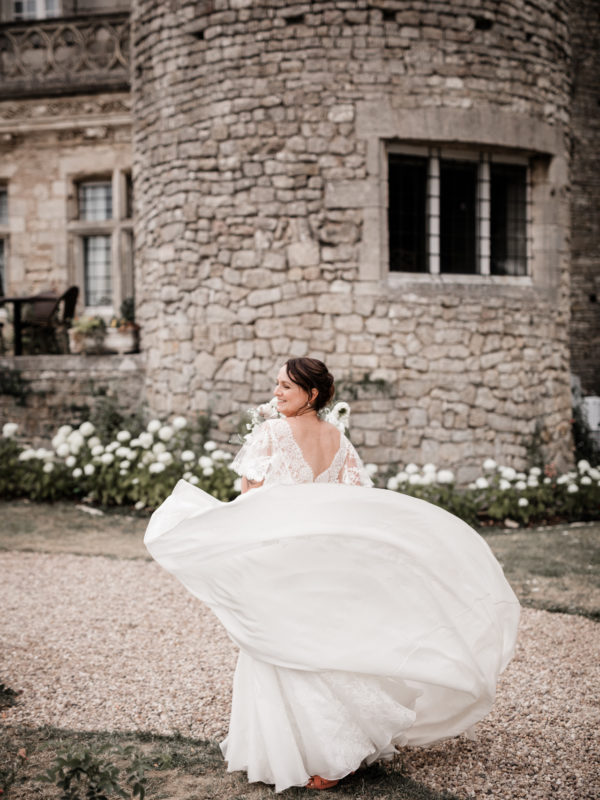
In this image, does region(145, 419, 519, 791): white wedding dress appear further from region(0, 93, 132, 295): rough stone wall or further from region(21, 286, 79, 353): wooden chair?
region(0, 93, 132, 295): rough stone wall

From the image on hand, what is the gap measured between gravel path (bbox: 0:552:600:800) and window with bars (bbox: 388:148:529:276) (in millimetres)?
4436

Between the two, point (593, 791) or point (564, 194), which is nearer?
point (593, 791)

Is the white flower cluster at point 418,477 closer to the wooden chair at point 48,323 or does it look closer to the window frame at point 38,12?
the wooden chair at point 48,323

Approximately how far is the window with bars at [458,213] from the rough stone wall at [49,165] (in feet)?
14.8

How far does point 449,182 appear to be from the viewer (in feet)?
27.1

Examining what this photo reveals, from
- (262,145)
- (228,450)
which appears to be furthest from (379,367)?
(262,145)

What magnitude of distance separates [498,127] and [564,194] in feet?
4.15

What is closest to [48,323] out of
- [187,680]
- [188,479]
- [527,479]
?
[188,479]

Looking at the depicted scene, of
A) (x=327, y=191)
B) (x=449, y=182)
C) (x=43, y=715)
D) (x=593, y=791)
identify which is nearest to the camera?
(x=593, y=791)

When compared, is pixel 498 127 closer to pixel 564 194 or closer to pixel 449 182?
pixel 449 182

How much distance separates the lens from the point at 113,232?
36.6 feet

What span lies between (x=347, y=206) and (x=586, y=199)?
6763mm

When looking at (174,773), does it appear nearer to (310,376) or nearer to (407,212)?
(310,376)

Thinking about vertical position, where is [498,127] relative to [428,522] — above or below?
above
